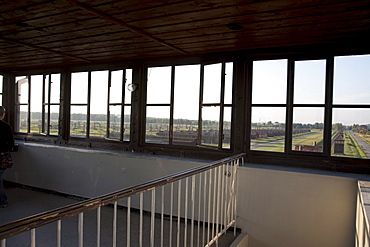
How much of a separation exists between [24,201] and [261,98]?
4209 mm

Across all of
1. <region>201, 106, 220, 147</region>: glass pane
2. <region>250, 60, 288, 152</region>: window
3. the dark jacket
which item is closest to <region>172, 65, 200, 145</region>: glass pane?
<region>201, 106, 220, 147</region>: glass pane

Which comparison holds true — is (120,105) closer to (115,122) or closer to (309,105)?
(115,122)

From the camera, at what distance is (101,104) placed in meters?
5.40

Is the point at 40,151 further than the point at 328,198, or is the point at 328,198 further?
the point at 40,151

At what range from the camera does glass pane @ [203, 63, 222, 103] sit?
166 inches

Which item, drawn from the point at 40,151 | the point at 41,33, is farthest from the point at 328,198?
the point at 40,151

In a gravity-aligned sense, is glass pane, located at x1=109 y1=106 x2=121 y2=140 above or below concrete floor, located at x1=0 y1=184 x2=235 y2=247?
above

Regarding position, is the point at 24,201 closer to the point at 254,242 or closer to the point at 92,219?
the point at 92,219

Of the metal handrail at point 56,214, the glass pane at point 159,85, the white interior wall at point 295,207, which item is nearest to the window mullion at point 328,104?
the white interior wall at point 295,207

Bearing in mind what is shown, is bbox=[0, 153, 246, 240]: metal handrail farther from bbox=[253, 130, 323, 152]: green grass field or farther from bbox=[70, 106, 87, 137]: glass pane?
bbox=[70, 106, 87, 137]: glass pane

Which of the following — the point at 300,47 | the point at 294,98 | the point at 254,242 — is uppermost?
the point at 300,47

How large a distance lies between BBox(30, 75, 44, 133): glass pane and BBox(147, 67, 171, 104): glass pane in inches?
110

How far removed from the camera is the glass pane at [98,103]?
5352 millimetres

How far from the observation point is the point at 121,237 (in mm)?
3484
